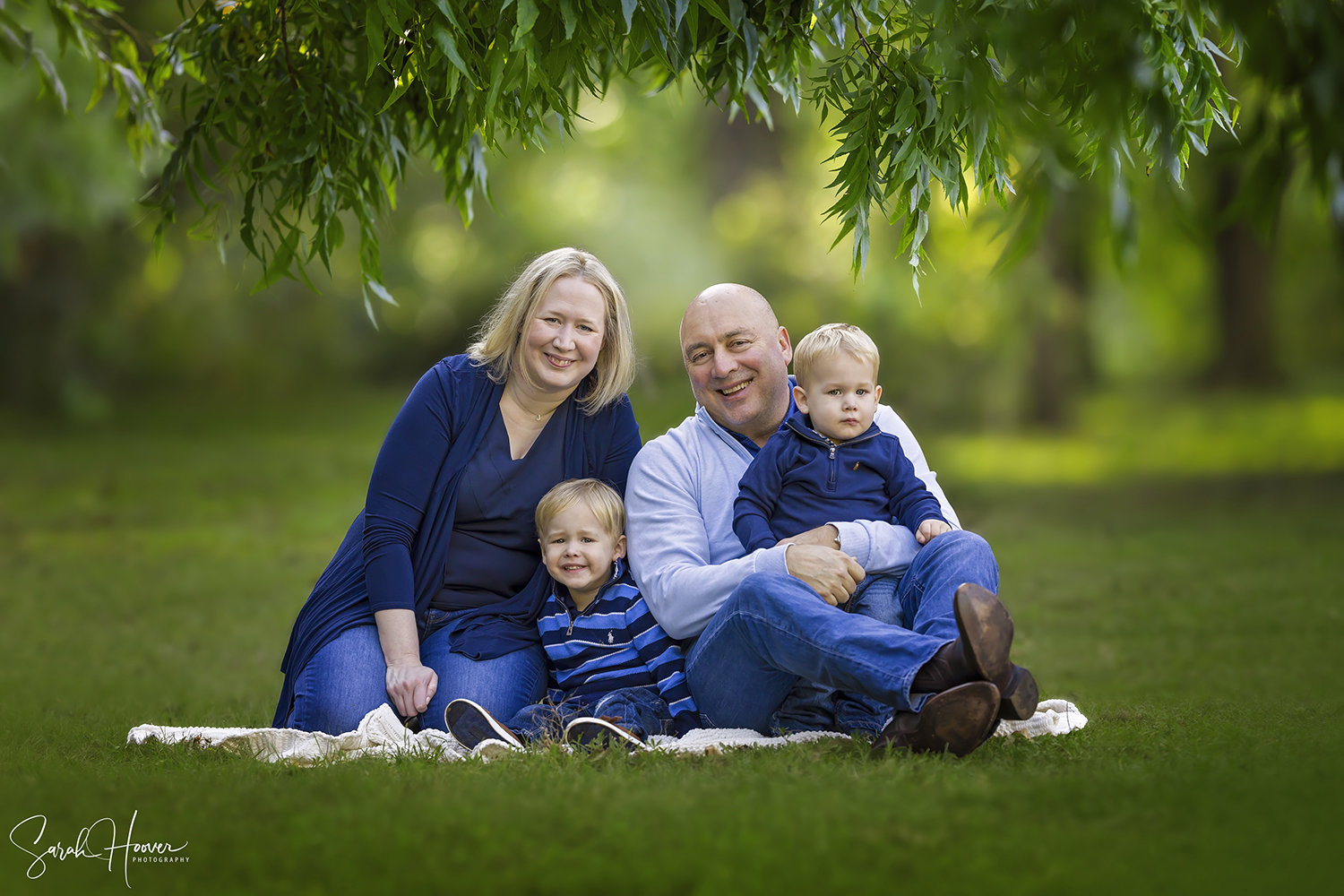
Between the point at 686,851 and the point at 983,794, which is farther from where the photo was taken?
the point at 983,794

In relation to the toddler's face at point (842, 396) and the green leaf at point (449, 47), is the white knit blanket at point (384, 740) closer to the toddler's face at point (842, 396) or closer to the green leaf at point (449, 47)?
the toddler's face at point (842, 396)

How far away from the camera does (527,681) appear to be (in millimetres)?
3951

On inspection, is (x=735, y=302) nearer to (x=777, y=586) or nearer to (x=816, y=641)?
(x=777, y=586)

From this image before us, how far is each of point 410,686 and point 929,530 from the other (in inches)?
69.4

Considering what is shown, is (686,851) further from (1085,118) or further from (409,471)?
(1085,118)

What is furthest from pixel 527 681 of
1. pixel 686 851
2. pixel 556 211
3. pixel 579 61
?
pixel 556 211

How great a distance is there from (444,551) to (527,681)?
21.2 inches

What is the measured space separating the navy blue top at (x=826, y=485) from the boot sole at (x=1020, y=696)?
32.2 inches

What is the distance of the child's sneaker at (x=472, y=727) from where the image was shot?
355 cm

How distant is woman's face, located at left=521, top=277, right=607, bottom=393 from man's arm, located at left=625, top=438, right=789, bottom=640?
0.39 meters

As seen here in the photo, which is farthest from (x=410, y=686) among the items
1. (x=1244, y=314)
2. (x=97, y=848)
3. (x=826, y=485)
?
(x=1244, y=314)

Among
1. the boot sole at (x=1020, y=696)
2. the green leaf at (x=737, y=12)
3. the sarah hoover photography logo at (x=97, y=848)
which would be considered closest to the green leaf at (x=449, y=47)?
the green leaf at (x=737, y=12)

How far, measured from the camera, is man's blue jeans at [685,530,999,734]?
3166mm

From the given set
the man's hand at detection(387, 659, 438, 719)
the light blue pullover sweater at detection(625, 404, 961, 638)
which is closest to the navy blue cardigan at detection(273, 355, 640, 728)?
the man's hand at detection(387, 659, 438, 719)
